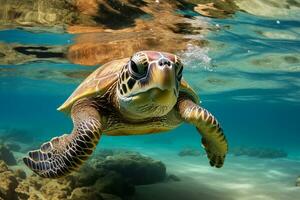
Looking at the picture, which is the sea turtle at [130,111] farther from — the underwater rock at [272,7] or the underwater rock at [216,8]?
the underwater rock at [272,7]

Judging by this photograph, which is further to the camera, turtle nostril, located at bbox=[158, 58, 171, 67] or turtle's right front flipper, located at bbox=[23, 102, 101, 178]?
turtle's right front flipper, located at bbox=[23, 102, 101, 178]

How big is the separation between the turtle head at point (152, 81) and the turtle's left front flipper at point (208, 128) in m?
0.96

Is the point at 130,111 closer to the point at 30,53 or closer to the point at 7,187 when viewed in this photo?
the point at 7,187

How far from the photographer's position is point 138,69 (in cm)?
352

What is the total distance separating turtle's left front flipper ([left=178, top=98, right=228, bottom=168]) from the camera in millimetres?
4711

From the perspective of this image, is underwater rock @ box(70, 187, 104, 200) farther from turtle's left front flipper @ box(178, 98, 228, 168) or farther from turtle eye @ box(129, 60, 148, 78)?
turtle eye @ box(129, 60, 148, 78)

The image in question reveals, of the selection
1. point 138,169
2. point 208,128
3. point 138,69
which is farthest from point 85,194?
point 138,169

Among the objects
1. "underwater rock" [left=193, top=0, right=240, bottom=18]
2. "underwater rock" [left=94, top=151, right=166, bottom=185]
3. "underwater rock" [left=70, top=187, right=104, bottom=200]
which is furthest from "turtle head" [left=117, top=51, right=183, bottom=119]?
"underwater rock" [left=193, top=0, right=240, bottom=18]

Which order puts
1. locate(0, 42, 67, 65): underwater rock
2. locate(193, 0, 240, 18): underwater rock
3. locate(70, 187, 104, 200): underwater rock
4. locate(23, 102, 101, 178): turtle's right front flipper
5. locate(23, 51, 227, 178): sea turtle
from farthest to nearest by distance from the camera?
locate(0, 42, 67, 65): underwater rock < locate(193, 0, 240, 18): underwater rock < locate(70, 187, 104, 200): underwater rock < locate(23, 102, 101, 178): turtle's right front flipper < locate(23, 51, 227, 178): sea turtle

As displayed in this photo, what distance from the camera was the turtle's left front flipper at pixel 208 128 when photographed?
15.5 ft

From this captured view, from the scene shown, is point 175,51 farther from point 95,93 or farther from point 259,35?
point 95,93

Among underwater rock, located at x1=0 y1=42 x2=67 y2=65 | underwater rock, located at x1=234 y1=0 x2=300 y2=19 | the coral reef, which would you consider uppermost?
underwater rock, located at x1=234 y1=0 x2=300 y2=19

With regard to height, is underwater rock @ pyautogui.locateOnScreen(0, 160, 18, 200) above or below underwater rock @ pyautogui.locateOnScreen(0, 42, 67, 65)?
below

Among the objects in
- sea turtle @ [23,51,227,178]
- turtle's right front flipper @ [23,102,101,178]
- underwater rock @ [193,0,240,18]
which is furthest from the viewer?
underwater rock @ [193,0,240,18]
